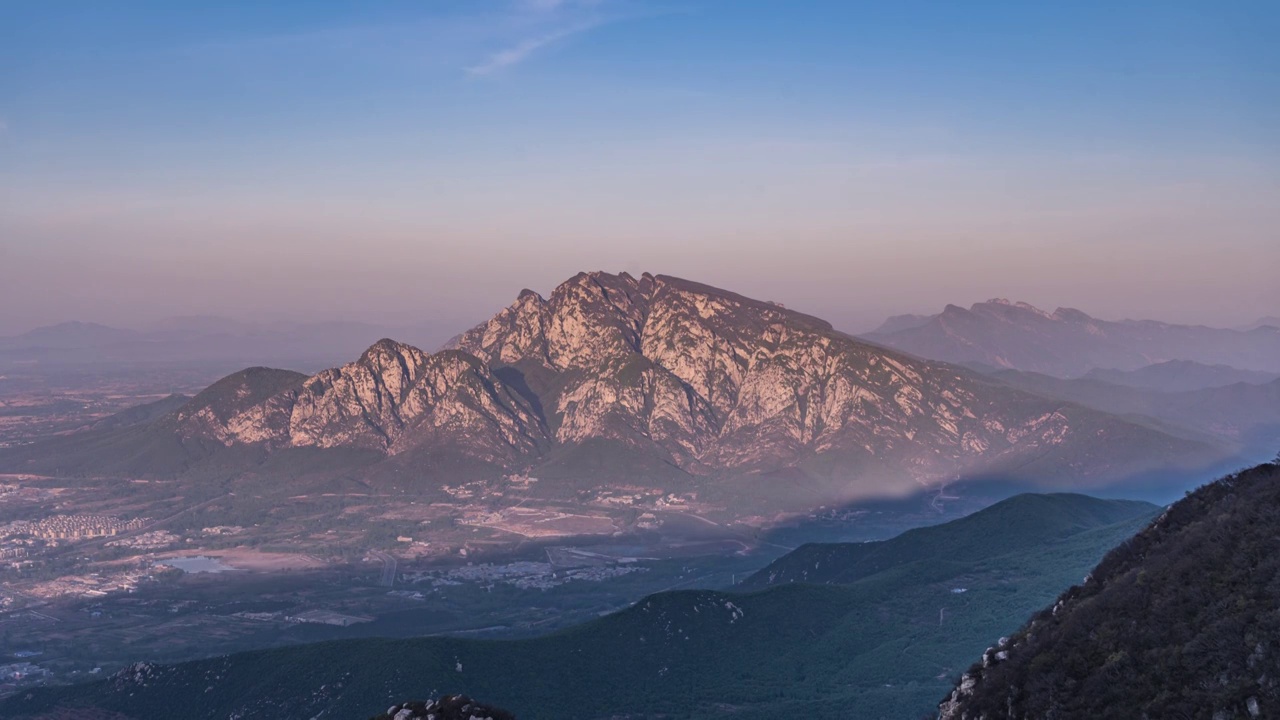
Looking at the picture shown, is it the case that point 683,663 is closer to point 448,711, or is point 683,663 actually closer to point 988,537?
point 988,537

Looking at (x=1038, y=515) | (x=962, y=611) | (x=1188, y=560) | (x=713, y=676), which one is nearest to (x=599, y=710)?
(x=713, y=676)

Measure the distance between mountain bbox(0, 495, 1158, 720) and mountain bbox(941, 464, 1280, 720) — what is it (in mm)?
46299

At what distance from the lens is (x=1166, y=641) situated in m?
54.2

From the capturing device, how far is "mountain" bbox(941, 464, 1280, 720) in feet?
160

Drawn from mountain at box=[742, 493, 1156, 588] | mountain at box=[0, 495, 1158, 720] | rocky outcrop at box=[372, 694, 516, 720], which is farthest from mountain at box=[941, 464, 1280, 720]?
mountain at box=[742, 493, 1156, 588]

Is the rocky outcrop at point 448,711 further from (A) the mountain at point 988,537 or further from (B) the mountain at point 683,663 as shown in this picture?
(A) the mountain at point 988,537

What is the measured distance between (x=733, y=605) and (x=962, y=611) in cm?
2888

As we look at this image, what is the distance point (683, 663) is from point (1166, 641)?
85089 millimetres

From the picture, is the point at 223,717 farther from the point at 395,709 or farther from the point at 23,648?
the point at 23,648

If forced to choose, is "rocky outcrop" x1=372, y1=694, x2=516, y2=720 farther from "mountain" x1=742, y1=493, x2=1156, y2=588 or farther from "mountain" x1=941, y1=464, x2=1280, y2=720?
"mountain" x1=742, y1=493, x2=1156, y2=588

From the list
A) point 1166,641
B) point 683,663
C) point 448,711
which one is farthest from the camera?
point 683,663

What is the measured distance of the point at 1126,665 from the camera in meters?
53.8

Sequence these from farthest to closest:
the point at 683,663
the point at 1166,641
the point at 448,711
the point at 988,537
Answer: the point at 988,537, the point at 683,663, the point at 448,711, the point at 1166,641

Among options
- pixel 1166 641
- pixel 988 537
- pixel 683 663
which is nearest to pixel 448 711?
pixel 1166 641
